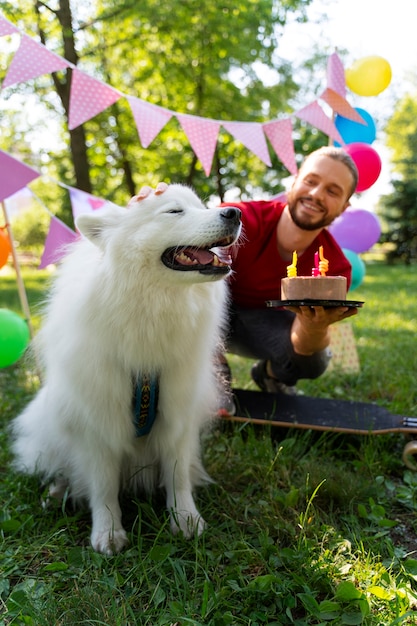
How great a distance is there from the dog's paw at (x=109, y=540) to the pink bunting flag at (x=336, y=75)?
10.0 feet

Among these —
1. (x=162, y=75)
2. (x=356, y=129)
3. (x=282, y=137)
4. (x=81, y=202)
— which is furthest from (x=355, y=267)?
(x=162, y=75)

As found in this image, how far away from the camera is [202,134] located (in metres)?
3.21

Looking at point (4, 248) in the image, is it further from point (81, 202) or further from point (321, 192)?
point (321, 192)

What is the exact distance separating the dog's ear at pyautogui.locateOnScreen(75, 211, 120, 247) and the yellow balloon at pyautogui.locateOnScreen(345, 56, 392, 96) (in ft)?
8.53

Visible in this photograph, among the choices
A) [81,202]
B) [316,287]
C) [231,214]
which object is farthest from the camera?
[81,202]

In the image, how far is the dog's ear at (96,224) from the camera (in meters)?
1.73

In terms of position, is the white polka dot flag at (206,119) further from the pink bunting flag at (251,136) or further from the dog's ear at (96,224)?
the dog's ear at (96,224)

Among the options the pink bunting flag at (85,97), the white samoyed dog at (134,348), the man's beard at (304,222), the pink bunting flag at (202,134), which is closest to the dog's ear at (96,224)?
the white samoyed dog at (134,348)

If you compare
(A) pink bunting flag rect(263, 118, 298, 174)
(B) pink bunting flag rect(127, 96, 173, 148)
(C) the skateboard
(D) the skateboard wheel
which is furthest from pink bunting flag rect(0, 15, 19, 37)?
(D) the skateboard wheel

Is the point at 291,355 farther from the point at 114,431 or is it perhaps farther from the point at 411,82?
the point at 411,82

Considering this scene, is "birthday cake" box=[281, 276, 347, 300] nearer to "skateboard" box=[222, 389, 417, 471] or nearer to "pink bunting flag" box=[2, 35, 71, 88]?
"skateboard" box=[222, 389, 417, 471]

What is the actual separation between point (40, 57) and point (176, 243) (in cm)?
174

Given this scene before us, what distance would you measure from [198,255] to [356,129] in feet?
7.82

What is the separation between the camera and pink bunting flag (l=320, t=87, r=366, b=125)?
126 inches
